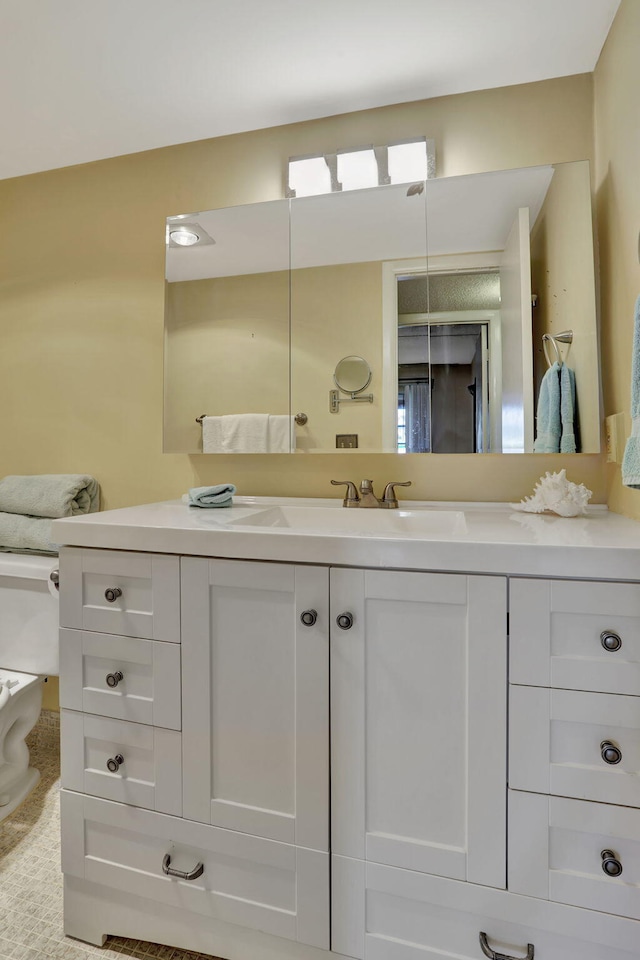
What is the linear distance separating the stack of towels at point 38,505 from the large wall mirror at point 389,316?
1.35 ft

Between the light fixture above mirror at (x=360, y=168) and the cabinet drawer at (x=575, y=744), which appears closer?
the cabinet drawer at (x=575, y=744)

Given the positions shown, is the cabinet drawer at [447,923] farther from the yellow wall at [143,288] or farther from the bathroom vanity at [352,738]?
the yellow wall at [143,288]

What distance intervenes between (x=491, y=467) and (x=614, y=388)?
0.39 metres

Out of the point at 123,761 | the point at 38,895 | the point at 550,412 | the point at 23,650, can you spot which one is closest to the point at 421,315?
the point at 550,412

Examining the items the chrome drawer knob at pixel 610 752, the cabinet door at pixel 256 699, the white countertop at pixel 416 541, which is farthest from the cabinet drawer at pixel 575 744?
the cabinet door at pixel 256 699

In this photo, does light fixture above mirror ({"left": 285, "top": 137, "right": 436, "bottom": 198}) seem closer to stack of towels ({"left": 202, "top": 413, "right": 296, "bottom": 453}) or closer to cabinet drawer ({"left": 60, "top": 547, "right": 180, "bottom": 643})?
stack of towels ({"left": 202, "top": 413, "right": 296, "bottom": 453})

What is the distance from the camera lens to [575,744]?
92cm

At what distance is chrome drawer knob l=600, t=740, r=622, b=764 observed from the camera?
891 mm

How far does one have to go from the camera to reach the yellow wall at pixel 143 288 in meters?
1.54

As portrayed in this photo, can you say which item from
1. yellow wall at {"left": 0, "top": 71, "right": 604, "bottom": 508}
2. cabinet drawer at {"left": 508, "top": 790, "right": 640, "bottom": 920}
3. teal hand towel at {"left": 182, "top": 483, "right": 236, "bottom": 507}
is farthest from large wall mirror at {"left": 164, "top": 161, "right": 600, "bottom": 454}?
cabinet drawer at {"left": 508, "top": 790, "right": 640, "bottom": 920}

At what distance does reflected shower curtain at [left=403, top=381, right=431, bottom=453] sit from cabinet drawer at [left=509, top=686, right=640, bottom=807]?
2.53ft

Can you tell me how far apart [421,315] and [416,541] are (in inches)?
32.3

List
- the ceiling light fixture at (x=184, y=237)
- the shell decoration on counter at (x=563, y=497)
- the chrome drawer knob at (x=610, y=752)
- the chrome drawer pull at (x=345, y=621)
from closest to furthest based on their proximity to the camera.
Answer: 1. the chrome drawer knob at (x=610, y=752)
2. the chrome drawer pull at (x=345, y=621)
3. the shell decoration on counter at (x=563, y=497)
4. the ceiling light fixture at (x=184, y=237)

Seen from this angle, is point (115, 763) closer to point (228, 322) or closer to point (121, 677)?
point (121, 677)
